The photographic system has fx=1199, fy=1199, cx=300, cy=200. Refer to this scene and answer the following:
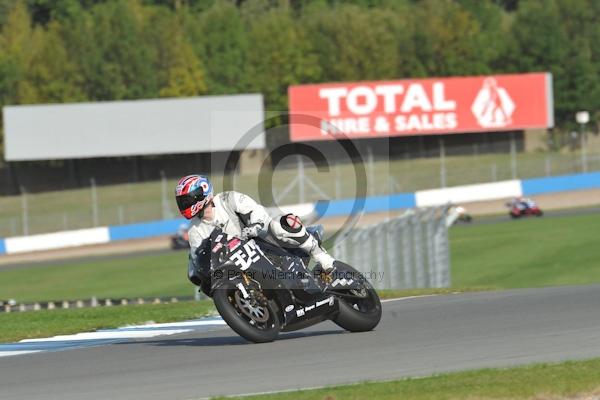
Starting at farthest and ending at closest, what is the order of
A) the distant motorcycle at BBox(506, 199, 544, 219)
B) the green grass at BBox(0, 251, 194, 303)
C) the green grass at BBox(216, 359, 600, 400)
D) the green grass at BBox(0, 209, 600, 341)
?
the distant motorcycle at BBox(506, 199, 544, 219) → the green grass at BBox(0, 251, 194, 303) → the green grass at BBox(0, 209, 600, 341) → the green grass at BBox(216, 359, 600, 400)

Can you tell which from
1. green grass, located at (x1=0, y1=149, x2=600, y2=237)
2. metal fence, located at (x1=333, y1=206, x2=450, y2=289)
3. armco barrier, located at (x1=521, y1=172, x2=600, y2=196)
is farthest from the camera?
armco barrier, located at (x1=521, y1=172, x2=600, y2=196)

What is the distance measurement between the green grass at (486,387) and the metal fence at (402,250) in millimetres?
12282

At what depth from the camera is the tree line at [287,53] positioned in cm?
Answer: 7212

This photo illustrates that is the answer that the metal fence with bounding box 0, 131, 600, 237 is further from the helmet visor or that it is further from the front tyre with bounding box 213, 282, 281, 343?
the helmet visor

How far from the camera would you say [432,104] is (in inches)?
2427

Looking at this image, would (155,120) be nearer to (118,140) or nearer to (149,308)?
(118,140)

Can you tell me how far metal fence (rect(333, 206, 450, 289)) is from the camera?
21.3 metres

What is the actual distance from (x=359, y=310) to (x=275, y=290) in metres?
1.04

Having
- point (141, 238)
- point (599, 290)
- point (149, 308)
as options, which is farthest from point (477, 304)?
point (141, 238)

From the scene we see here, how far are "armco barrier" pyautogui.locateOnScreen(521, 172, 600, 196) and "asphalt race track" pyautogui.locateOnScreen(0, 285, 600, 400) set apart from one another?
43104 millimetres

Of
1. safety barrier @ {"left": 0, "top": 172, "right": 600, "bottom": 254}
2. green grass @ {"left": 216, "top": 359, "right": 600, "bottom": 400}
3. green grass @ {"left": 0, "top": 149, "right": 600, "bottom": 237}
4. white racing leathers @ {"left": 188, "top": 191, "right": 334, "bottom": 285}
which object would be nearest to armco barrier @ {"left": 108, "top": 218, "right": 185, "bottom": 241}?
safety barrier @ {"left": 0, "top": 172, "right": 600, "bottom": 254}

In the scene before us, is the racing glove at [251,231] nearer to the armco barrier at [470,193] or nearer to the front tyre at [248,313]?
the front tyre at [248,313]

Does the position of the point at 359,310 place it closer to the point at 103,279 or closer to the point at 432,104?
the point at 103,279

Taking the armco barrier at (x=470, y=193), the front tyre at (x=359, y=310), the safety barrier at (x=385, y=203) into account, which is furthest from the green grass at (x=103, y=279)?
the front tyre at (x=359, y=310)
